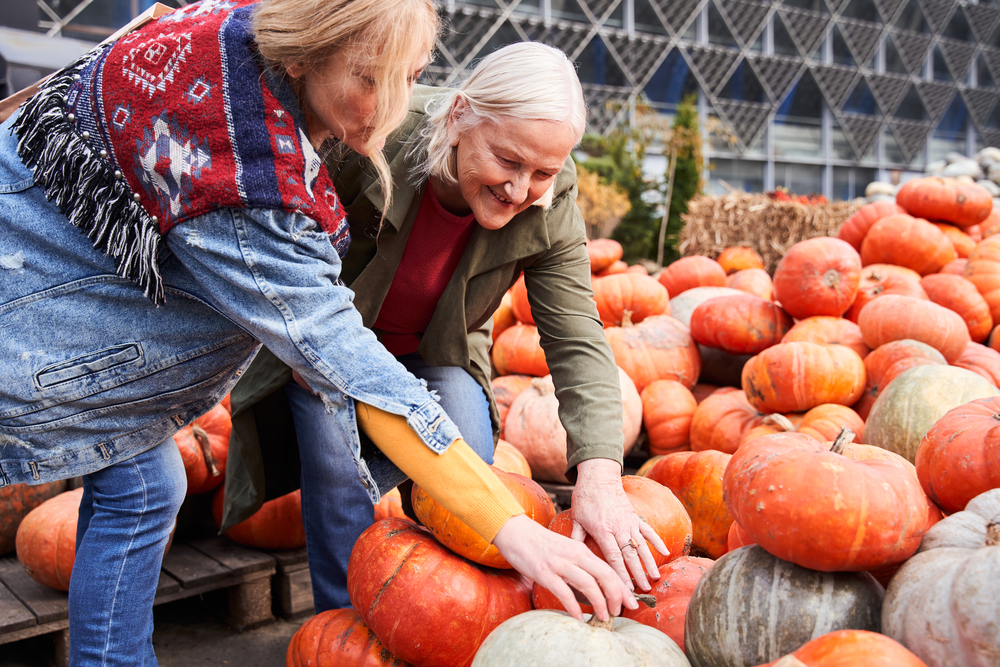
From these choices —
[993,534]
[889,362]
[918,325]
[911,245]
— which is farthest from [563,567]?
[911,245]

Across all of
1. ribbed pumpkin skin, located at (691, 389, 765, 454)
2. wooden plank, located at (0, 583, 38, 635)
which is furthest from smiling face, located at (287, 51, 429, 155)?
ribbed pumpkin skin, located at (691, 389, 765, 454)

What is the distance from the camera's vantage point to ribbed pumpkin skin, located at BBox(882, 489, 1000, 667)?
3.12ft

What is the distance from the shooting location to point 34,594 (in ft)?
7.39

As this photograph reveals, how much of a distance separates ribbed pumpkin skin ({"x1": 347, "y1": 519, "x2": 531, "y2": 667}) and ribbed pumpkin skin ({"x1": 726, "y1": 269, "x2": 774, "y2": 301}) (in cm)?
355

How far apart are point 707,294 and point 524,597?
124 inches

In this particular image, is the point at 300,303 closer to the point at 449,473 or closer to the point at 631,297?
the point at 449,473

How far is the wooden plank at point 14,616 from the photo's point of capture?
2020 mm

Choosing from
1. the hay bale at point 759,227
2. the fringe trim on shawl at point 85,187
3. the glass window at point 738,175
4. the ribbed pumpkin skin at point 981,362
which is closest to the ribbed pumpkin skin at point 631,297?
the ribbed pumpkin skin at point 981,362

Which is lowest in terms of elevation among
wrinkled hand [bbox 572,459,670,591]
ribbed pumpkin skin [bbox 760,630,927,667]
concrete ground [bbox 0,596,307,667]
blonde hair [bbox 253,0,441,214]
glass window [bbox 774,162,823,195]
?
glass window [bbox 774,162,823,195]

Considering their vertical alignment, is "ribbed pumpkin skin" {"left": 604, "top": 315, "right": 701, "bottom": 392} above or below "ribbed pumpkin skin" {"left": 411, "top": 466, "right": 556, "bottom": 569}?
below

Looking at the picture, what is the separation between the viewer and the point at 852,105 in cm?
2567

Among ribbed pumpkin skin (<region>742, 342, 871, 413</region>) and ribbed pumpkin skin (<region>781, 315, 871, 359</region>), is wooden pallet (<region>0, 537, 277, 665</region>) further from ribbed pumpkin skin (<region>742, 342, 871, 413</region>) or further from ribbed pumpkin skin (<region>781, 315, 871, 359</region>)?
ribbed pumpkin skin (<region>781, 315, 871, 359</region>)

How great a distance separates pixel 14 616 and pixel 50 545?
0.77ft

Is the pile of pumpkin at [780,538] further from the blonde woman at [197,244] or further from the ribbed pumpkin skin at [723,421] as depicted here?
the blonde woman at [197,244]
